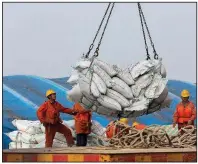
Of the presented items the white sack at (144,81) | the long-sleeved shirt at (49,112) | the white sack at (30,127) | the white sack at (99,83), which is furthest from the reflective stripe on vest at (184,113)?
the white sack at (30,127)

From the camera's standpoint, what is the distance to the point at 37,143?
8.72 metres

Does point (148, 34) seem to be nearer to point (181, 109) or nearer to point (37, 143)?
point (181, 109)

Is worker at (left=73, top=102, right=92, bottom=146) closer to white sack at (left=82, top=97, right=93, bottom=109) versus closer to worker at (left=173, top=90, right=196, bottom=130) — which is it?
white sack at (left=82, top=97, right=93, bottom=109)

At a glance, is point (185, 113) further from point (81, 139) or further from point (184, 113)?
point (81, 139)

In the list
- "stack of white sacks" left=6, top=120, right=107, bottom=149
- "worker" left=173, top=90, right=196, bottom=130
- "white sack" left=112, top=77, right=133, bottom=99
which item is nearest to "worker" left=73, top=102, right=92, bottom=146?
"stack of white sacks" left=6, top=120, right=107, bottom=149

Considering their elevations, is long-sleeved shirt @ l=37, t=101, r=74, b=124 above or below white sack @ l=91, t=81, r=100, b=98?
below

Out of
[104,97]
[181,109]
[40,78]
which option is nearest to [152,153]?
[104,97]

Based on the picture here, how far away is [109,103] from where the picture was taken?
687cm

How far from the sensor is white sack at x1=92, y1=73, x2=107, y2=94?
22.2ft

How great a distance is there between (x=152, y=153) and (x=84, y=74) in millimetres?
1861

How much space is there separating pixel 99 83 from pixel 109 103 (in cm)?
25

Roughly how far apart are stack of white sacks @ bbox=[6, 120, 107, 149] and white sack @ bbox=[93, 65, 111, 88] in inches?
26.5

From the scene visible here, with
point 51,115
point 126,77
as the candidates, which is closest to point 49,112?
point 51,115

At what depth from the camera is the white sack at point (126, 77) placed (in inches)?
277
